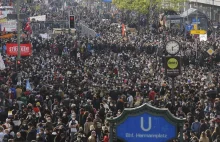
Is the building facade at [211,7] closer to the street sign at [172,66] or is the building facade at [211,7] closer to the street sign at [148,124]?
the street sign at [172,66]

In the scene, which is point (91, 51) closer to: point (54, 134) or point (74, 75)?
point (74, 75)

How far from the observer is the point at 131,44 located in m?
48.2

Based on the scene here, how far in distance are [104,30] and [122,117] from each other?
55.1 meters

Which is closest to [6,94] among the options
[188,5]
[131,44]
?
[131,44]

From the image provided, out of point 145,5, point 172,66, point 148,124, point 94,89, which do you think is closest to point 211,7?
point 145,5

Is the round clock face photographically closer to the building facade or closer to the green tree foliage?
the green tree foliage

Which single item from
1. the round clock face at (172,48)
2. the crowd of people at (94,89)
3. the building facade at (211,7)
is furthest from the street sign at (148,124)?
the building facade at (211,7)

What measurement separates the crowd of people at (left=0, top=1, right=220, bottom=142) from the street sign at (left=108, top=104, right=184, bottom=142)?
618cm

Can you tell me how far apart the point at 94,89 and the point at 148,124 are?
20.1 metres

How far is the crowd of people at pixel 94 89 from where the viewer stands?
19328 mm

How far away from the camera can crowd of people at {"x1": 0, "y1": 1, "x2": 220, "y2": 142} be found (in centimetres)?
1933

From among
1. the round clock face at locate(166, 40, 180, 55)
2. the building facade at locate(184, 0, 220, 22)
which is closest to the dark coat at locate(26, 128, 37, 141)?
the round clock face at locate(166, 40, 180, 55)

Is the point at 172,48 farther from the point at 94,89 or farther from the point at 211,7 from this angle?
the point at 211,7

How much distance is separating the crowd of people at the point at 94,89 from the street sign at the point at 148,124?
20.3 ft
